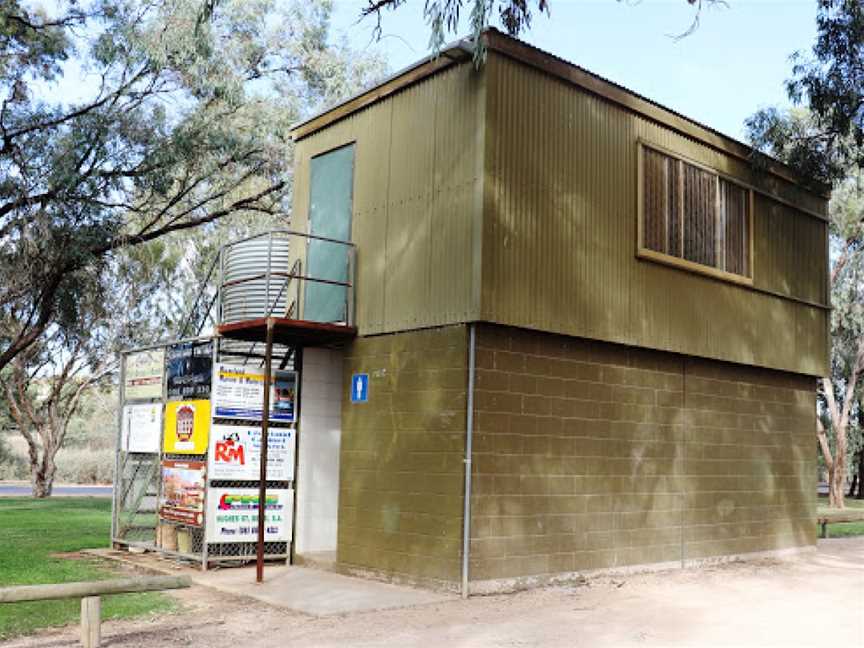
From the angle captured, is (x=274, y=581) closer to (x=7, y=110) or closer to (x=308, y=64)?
(x=7, y=110)

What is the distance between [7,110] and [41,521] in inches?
350

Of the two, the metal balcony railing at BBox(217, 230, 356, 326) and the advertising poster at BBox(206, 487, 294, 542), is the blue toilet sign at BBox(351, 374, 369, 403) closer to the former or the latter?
the metal balcony railing at BBox(217, 230, 356, 326)

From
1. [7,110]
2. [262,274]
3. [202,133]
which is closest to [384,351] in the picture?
[262,274]

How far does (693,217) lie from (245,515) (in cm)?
762

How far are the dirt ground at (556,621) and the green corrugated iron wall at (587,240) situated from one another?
3206mm

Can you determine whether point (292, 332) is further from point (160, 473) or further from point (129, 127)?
point (129, 127)

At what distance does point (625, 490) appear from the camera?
41.7ft

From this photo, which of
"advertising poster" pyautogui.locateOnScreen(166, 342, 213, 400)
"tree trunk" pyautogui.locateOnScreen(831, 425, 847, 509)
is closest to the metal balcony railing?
"advertising poster" pyautogui.locateOnScreen(166, 342, 213, 400)

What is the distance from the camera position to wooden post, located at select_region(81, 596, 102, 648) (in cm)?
794

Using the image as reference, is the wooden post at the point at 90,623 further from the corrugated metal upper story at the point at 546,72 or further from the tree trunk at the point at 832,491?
the tree trunk at the point at 832,491

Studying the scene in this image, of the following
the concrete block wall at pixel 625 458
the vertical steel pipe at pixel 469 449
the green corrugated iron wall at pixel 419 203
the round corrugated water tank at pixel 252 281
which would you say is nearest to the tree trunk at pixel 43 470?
the round corrugated water tank at pixel 252 281

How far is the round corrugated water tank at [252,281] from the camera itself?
13.4 metres

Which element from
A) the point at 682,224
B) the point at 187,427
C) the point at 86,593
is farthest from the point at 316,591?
the point at 682,224

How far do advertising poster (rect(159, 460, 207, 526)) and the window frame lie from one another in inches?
259
